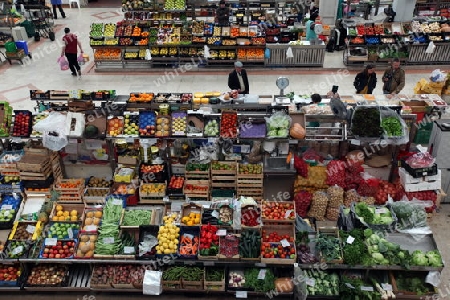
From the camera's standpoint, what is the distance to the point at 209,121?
29.3ft

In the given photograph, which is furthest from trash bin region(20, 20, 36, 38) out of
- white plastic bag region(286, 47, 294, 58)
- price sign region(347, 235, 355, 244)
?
price sign region(347, 235, 355, 244)

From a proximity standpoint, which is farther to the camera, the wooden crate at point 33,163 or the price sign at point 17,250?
the wooden crate at point 33,163

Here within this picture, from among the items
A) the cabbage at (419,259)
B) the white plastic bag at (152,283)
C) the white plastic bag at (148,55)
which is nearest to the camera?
the cabbage at (419,259)

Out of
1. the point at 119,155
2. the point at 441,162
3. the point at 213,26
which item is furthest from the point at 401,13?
the point at 119,155

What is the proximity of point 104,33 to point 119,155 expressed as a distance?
23.8 ft

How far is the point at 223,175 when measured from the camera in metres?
8.81

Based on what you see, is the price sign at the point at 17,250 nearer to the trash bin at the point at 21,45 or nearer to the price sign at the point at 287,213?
the price sign at the point at 287,213

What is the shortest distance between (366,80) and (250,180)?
4764 millimetres

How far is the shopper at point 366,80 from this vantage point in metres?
11.0

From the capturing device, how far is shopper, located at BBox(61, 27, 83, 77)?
13453 millimetres

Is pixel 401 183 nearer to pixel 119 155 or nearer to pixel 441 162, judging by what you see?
pixel 441 162

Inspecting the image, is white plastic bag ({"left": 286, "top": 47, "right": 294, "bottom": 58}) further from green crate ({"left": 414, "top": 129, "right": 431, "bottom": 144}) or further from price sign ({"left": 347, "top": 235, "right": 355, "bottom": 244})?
price sign ({"left": 347, "top": 235, "right": 355, "bottom": 244})

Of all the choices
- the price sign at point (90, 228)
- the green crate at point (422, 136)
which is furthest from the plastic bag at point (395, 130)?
the price sign at point (90, 228)

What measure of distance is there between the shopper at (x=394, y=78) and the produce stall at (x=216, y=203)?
1.38m
